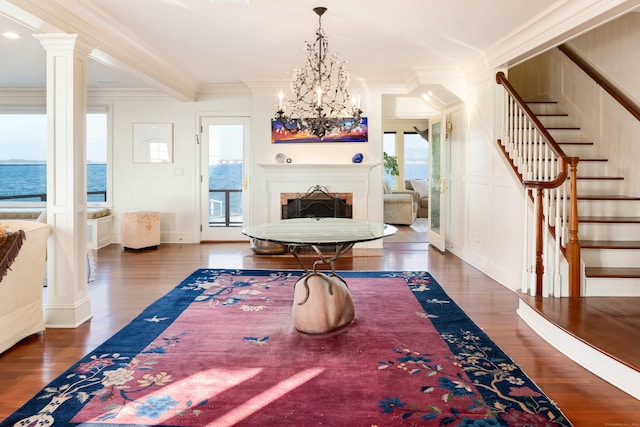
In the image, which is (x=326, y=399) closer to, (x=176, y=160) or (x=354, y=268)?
(x=354, y=268)

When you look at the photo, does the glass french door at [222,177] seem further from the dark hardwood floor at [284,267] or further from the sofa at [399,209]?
the sofa at [399,209]

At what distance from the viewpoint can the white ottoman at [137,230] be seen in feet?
22.4

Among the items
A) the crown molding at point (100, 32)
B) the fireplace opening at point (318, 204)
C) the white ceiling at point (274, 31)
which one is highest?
the white ceiling at point (274, 31)

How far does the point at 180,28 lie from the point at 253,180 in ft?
9.94

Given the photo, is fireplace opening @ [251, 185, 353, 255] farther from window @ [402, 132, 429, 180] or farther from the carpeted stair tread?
window @ [402, 132, 429, 180]

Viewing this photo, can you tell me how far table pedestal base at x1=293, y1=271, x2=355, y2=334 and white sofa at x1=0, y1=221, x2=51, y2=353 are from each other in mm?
1822

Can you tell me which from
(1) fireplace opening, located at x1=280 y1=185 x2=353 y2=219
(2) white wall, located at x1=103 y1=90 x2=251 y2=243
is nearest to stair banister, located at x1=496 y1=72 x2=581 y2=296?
(1) fireplace opening, located at x1=280 y1=185 x2=353 y2=219

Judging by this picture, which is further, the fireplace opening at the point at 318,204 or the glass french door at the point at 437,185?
the fireplace opening at the point at 318,204

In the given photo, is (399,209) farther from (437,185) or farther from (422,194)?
(437,185)

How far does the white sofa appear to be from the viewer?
9.88ft

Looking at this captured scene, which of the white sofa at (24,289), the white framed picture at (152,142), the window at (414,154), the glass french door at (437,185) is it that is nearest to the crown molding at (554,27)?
the glass french door at (437,185)

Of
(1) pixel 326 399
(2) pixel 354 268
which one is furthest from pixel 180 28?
(1) pixel 326 399

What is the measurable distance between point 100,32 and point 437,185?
5.01 meters

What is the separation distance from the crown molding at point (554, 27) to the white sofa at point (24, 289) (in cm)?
417
